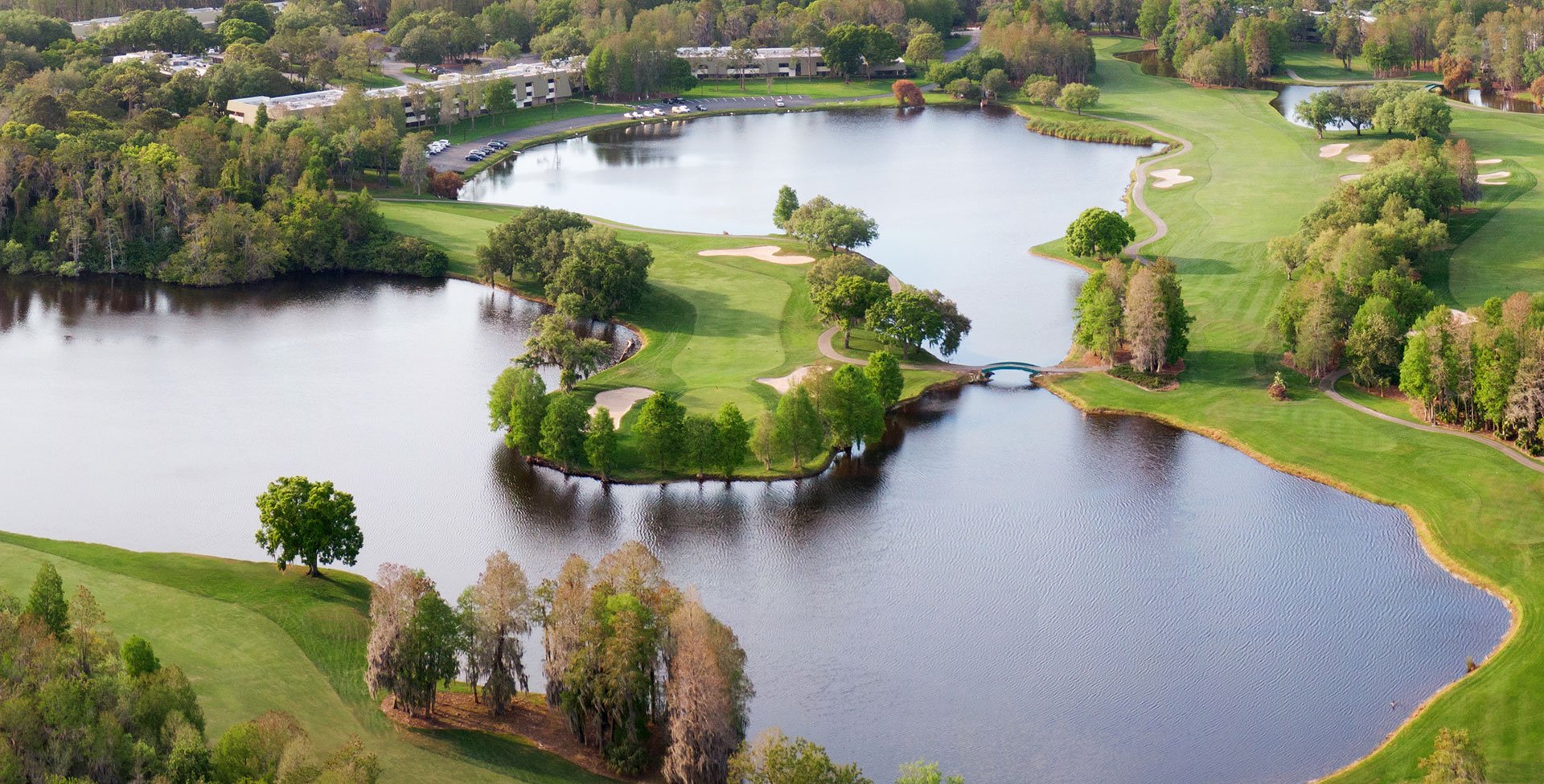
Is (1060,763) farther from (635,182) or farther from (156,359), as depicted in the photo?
(635,182)

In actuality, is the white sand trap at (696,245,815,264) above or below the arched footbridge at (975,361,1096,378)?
above

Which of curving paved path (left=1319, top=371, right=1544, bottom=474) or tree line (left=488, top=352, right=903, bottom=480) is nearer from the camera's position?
curving paved path (left=1319, top=371, right=1544, bottom=474)

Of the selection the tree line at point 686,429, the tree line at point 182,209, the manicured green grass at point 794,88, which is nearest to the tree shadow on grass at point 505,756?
the tree line at point 686,429

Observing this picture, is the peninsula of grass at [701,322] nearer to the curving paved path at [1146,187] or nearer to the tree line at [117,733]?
the curving paved path at [1146,187]

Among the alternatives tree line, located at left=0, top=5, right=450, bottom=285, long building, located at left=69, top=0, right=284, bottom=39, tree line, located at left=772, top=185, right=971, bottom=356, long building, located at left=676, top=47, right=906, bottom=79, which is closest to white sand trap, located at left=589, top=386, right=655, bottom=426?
tree line, located at left=772, top=185, right=971, bottom=356

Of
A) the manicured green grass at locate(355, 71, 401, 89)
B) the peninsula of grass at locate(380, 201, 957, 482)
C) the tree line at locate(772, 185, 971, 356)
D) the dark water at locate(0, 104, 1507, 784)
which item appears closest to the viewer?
the dark water at locate(0, 104, 1507, 784)

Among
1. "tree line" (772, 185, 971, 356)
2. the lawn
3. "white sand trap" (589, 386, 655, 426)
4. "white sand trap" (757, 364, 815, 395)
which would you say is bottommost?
the lawn

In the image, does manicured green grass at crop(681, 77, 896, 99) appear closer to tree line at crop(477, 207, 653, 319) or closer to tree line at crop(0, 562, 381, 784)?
tree line at crop(477, 207, 653, 319)
